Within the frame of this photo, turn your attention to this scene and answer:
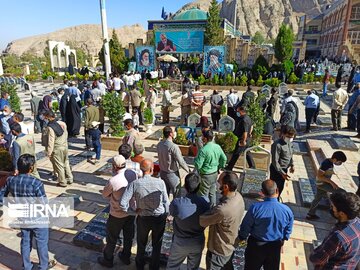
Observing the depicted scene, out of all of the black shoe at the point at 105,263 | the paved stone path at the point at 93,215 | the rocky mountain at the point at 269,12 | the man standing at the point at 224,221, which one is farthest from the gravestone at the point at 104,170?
the rocky mountain at the point at 269,12

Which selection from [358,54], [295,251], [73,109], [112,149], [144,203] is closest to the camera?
[144,203]

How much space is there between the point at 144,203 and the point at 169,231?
127cm

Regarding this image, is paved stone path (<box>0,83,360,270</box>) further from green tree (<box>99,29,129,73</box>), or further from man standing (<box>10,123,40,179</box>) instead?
green tree (<box>99,29,129,73</box>)

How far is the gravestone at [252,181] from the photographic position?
18.1 ft

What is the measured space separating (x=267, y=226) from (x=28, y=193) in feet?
9.12

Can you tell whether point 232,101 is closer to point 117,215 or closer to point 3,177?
point 117,215

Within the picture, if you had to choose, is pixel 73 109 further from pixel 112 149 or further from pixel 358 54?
pixel 358 54

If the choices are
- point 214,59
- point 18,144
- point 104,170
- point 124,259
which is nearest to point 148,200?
point 124,259

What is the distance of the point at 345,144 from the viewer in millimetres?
8078

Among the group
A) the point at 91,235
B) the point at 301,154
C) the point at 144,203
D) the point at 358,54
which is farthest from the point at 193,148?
the point at 358,54

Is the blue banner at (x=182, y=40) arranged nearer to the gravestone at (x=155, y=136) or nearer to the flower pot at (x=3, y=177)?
the gravestone at (x=155, y=136)

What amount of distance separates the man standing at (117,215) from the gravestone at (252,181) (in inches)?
108

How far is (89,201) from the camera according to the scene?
17.6ft

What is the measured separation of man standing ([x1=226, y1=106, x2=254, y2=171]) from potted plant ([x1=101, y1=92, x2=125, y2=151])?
3.36m
